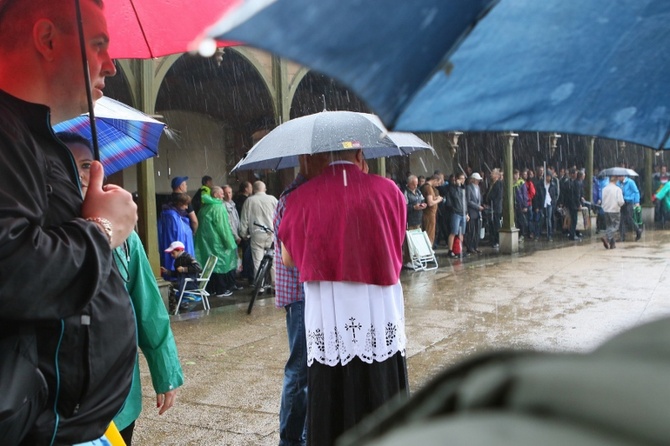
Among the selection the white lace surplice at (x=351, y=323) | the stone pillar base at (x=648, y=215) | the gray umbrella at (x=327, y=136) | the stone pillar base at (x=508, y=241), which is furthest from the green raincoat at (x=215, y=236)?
the stone pillar base at (x=648, y=215)

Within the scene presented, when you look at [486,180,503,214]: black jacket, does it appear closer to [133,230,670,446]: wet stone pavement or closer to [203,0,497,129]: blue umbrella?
[133,230,670,446]: wet stone pavement

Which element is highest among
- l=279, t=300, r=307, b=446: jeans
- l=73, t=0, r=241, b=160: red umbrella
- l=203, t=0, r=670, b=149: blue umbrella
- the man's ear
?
l=73, t=0, r=241, b=160: red umbrella

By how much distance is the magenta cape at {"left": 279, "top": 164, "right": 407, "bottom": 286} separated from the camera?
11.2 ft

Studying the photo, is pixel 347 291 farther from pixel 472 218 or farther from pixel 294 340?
pixel 472 218

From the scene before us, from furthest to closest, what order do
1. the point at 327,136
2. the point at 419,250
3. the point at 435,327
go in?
the point at 419,250
the point at 435,327
the point at 327,136

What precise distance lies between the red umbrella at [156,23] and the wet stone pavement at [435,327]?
1.72 meters

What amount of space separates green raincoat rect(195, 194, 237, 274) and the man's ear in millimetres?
8437

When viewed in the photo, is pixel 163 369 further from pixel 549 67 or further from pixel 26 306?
pixel 549 67

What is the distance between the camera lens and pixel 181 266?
29.7 feet

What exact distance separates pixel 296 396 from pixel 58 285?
2.39 m

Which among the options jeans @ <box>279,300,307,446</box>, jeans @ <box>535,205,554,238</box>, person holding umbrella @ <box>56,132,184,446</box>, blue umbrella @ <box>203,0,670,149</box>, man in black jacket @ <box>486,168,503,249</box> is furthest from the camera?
jeans @ <box>535,205,554,238</box>

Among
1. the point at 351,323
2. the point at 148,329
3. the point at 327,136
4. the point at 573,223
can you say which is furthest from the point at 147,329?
the point at 573,223

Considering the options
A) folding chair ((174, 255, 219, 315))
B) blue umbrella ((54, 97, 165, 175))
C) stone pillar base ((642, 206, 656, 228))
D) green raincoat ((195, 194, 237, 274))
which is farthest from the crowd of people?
blue umbrella ((54, 97, 165, 175))

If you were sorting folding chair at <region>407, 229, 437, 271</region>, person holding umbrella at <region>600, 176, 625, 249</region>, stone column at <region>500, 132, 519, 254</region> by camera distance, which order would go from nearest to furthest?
folding chair at <region>407, 229, 437, 271</region> < stone column at <region>500, 132, 519, 254</region> < person holding umbrella at <region>600, 176, 625, 249</region>
